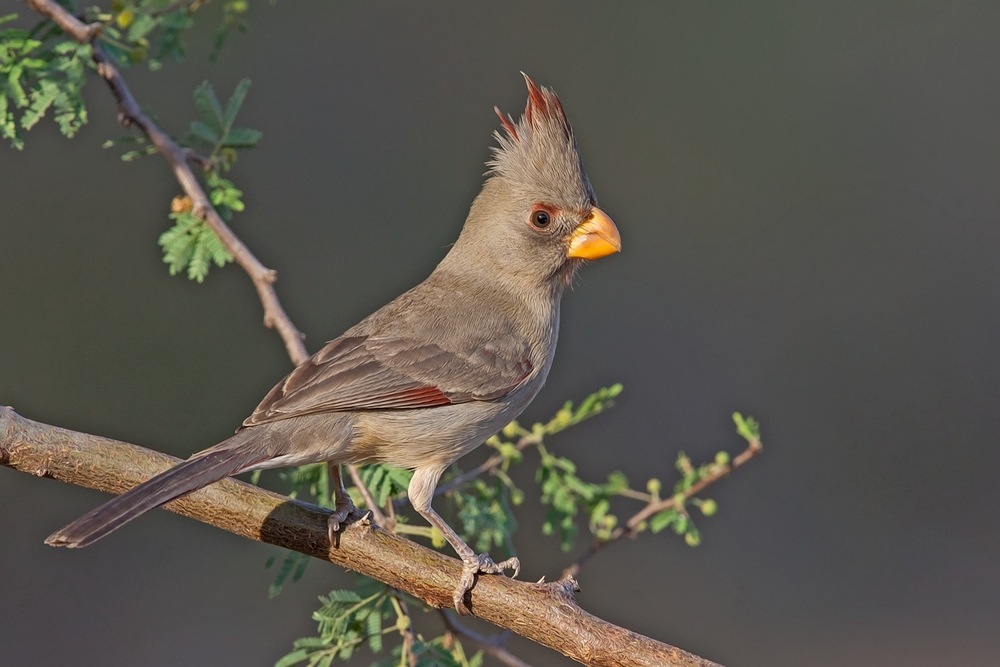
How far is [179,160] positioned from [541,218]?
121cm

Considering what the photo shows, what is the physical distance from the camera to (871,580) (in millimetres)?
7660

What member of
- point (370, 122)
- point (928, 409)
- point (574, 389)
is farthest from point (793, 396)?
point (370, 122)

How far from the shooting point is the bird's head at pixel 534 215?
3582 millimetres

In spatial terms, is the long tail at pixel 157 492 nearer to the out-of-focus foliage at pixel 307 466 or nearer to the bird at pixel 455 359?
the bird at pixel 455 359

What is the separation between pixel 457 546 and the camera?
9.59 feet

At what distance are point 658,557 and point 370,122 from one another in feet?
12.9

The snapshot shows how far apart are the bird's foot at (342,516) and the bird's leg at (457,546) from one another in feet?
0.84

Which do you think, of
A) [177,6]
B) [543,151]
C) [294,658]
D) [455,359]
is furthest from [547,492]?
[177,6]

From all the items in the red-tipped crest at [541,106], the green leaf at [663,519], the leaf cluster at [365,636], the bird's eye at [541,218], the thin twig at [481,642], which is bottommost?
the leaf cluster at [365,636]

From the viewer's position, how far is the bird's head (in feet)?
11.8

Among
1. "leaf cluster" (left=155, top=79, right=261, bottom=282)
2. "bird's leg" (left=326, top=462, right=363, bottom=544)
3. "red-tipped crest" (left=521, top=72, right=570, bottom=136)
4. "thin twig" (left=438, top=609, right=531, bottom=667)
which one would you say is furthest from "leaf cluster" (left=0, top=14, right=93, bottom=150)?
"thin twig" (left=438, top=609, right=531, bottom=667)

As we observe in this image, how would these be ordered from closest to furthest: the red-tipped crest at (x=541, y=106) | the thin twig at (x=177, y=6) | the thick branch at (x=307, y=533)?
1. the thick branch at (x=307, y=533)
2. the thin twig at (x=177, y=6)
3. the red-tipped crest at (x=541, y=106)

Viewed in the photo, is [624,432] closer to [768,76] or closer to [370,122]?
[370,122]

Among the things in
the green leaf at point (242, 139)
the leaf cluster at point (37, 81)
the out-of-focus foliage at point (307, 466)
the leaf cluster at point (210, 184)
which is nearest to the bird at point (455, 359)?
the out-of-focus foliage at point (307, 466)
